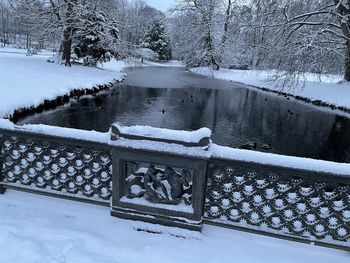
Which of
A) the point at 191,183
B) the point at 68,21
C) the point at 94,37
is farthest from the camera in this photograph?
the point at 94,37

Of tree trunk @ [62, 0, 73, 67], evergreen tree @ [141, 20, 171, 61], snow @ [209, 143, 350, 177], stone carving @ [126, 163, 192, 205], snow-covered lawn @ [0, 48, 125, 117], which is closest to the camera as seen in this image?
snow @ [209, 143, 350, 177]

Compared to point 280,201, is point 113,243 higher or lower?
lower

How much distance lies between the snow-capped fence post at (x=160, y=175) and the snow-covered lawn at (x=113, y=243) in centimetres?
20

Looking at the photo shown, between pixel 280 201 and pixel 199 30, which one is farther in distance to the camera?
pixel 199 30

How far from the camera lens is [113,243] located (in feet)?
15.3

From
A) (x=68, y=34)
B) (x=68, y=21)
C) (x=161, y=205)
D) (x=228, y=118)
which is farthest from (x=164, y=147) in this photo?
(x=68, y=34)

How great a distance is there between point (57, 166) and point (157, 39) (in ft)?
234

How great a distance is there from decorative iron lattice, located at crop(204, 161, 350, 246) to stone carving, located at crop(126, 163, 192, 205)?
0.35m

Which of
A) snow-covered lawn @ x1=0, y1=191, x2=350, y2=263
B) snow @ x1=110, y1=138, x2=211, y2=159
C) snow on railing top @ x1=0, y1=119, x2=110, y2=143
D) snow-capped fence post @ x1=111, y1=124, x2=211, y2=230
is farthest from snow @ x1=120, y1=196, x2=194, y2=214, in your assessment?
snow on railing top @ x1=0, y1=119, x2=110, y2=143

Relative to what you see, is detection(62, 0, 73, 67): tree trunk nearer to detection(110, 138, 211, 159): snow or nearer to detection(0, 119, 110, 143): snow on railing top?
detection(0, 119, 110, 143): snow on railing top

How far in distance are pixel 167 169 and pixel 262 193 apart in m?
1.37

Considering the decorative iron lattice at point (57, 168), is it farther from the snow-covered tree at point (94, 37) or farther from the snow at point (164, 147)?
the snow-covered tree at point (94, 37)

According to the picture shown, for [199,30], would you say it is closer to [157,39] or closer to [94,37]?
[94,37]

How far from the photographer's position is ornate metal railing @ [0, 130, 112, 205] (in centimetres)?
530
